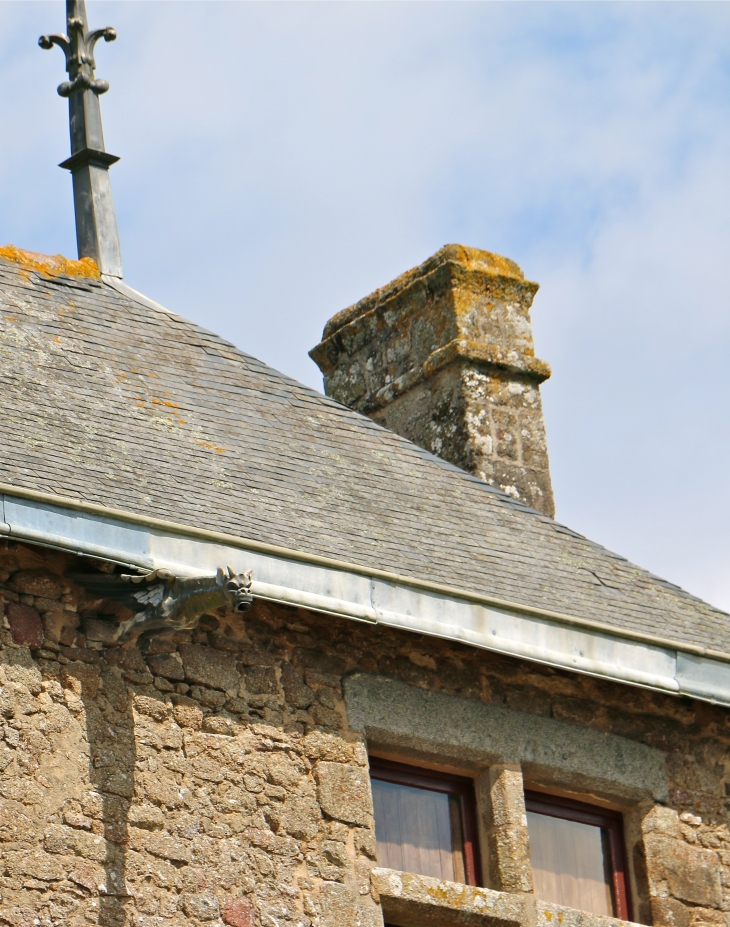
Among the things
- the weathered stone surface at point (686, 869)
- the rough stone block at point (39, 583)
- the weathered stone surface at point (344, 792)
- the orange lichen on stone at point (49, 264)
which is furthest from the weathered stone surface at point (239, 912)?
the orange lichen on stone at point (49, 264)

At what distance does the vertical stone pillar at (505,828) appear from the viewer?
650 centimetres

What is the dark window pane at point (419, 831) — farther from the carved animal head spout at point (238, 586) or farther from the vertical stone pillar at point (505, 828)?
the carved animal head spout at point (238, 586)

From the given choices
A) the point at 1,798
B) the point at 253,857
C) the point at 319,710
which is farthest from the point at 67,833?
the point at 319,710

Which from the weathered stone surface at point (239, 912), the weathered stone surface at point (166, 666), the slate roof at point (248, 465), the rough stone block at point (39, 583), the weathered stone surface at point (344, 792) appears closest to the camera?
the weathered stone surface at point (239, 912)

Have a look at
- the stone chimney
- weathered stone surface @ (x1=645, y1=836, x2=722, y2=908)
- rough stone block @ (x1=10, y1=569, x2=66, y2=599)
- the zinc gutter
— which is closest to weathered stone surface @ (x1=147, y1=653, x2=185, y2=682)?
rough stone block @ (x1=10, y1=569, x2=66, y2=599)

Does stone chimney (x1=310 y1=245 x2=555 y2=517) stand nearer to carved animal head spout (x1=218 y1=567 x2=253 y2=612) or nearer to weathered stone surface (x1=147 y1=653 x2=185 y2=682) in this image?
weathered stone surface (x1=147 y1=653 x2=185 y2=682)

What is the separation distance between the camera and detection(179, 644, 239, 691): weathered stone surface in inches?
245

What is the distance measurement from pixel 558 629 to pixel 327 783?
0.98 metres

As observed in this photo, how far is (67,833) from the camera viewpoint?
5711mm

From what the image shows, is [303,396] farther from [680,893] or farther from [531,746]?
[680,893]

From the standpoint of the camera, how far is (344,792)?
20.6ft

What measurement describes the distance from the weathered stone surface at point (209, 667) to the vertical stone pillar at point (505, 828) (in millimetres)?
1033

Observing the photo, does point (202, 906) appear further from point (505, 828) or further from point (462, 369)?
point (462, 369)

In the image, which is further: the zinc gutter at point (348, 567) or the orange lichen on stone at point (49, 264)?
the orange lichen on stone at point (49, 264)
